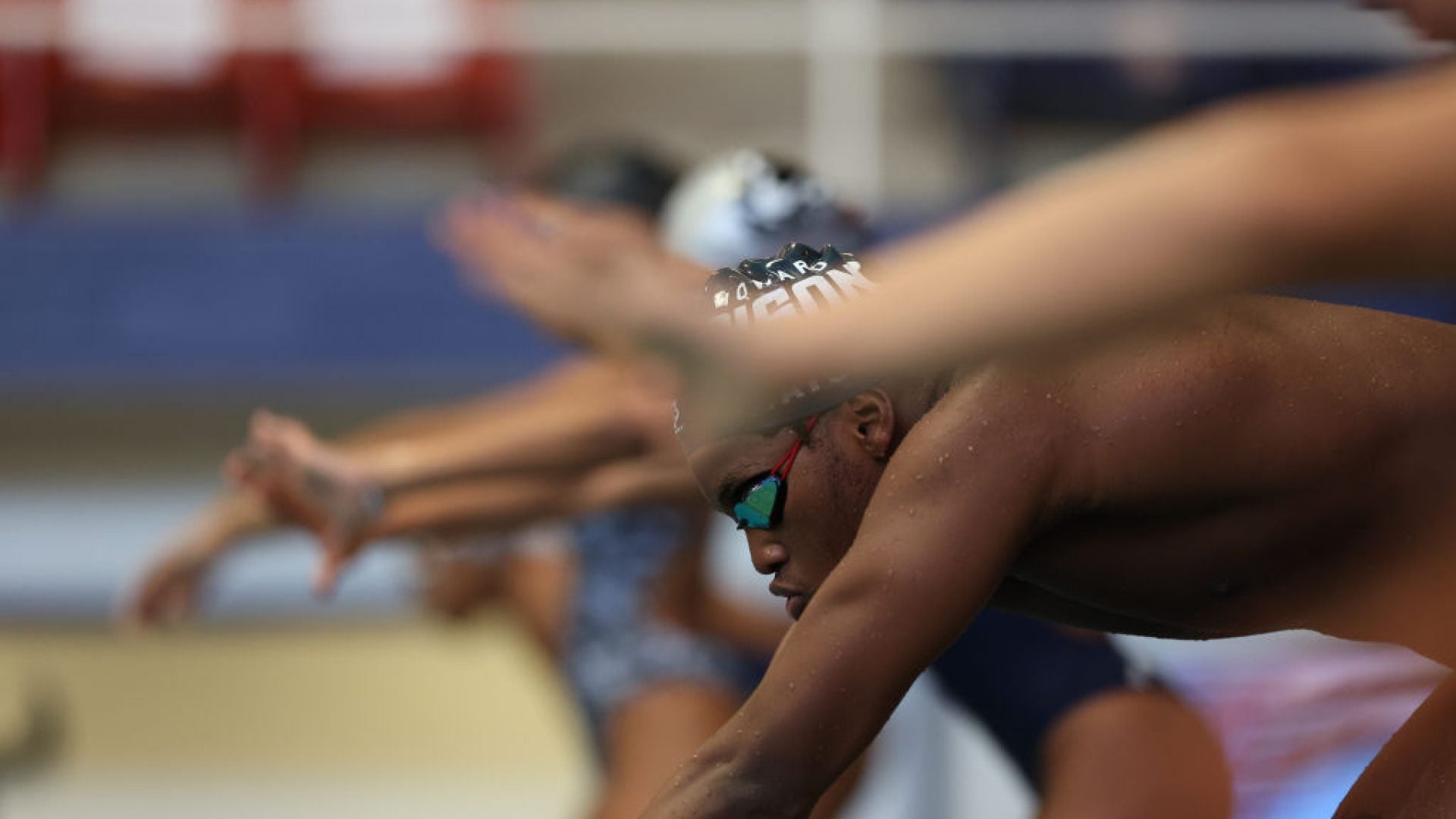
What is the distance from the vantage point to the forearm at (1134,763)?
2.30 meters

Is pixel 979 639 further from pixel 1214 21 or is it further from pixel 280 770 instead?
pixel 280 770

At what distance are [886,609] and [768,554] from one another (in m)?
0.21

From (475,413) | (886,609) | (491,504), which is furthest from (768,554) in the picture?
(475,413)

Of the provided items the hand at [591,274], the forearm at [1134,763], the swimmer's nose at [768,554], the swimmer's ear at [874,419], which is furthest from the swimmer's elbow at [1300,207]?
the forearm at [1134,763]

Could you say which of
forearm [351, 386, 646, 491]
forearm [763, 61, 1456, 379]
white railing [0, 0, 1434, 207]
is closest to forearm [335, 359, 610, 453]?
forearm [351, 386, 646, 491]

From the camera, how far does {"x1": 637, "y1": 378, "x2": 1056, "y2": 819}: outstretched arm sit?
1552mm

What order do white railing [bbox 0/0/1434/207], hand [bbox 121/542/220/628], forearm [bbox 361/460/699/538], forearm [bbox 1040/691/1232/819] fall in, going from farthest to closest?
white railing [bbox 0/0/1434/207], hand [bbox 121/542/220/628], forearm [bbox 361/460/699/538], forearm [bbox 1040/691/1232/819]

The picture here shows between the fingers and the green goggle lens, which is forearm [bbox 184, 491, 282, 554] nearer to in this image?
the fingers

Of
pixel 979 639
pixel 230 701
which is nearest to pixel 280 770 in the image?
pixel 230 701

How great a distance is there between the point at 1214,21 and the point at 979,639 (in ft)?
10.6

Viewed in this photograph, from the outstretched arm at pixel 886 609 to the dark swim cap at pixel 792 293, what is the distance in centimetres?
9

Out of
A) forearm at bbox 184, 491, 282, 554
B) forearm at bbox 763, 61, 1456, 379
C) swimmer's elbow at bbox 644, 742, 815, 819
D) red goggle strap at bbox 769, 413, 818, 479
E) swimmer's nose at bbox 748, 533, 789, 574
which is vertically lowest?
forearm at bbox 184, 491, 282, 554

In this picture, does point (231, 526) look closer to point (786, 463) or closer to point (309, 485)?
point (309, 485)

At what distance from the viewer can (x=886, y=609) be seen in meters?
1.55
